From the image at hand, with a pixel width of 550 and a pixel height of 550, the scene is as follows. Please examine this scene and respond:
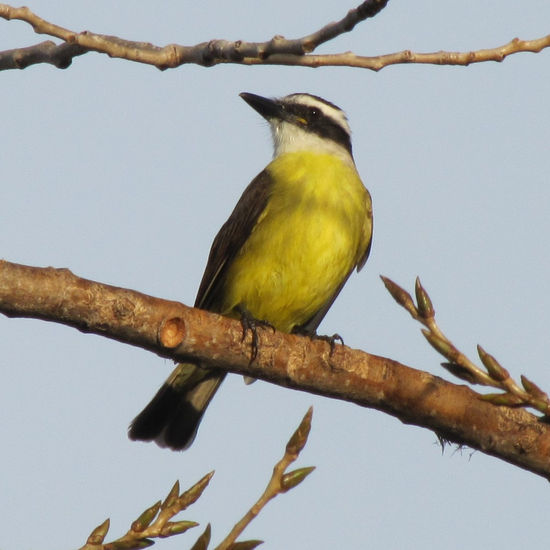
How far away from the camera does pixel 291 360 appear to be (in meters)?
4.83

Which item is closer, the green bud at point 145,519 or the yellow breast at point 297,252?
the green bud at point 145,519

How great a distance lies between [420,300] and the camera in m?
3.64

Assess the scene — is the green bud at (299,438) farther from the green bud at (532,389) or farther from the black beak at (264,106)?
the black beak at (264,106)

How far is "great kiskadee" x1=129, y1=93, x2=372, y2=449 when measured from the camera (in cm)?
659

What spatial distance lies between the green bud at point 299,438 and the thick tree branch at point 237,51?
3.74 ft

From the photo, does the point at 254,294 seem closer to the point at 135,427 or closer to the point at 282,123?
the point at 135,427

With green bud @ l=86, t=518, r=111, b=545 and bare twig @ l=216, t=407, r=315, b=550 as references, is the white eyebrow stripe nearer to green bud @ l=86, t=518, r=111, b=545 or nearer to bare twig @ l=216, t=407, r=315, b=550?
bare twig @ l=216, t=407, r=315, b=550

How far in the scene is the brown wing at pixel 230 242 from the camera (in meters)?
6.87

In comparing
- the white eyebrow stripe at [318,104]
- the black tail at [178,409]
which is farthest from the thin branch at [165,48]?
the white eyebrow stripe at [318,104]

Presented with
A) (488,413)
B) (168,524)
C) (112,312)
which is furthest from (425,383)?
(168,524)

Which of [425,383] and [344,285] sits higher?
[344,285]

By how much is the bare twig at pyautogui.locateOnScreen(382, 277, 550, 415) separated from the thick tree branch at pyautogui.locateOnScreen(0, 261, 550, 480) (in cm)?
85

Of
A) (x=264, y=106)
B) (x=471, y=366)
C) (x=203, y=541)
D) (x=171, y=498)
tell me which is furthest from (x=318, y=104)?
(x=203, y=541)

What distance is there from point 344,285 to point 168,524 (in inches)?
163
